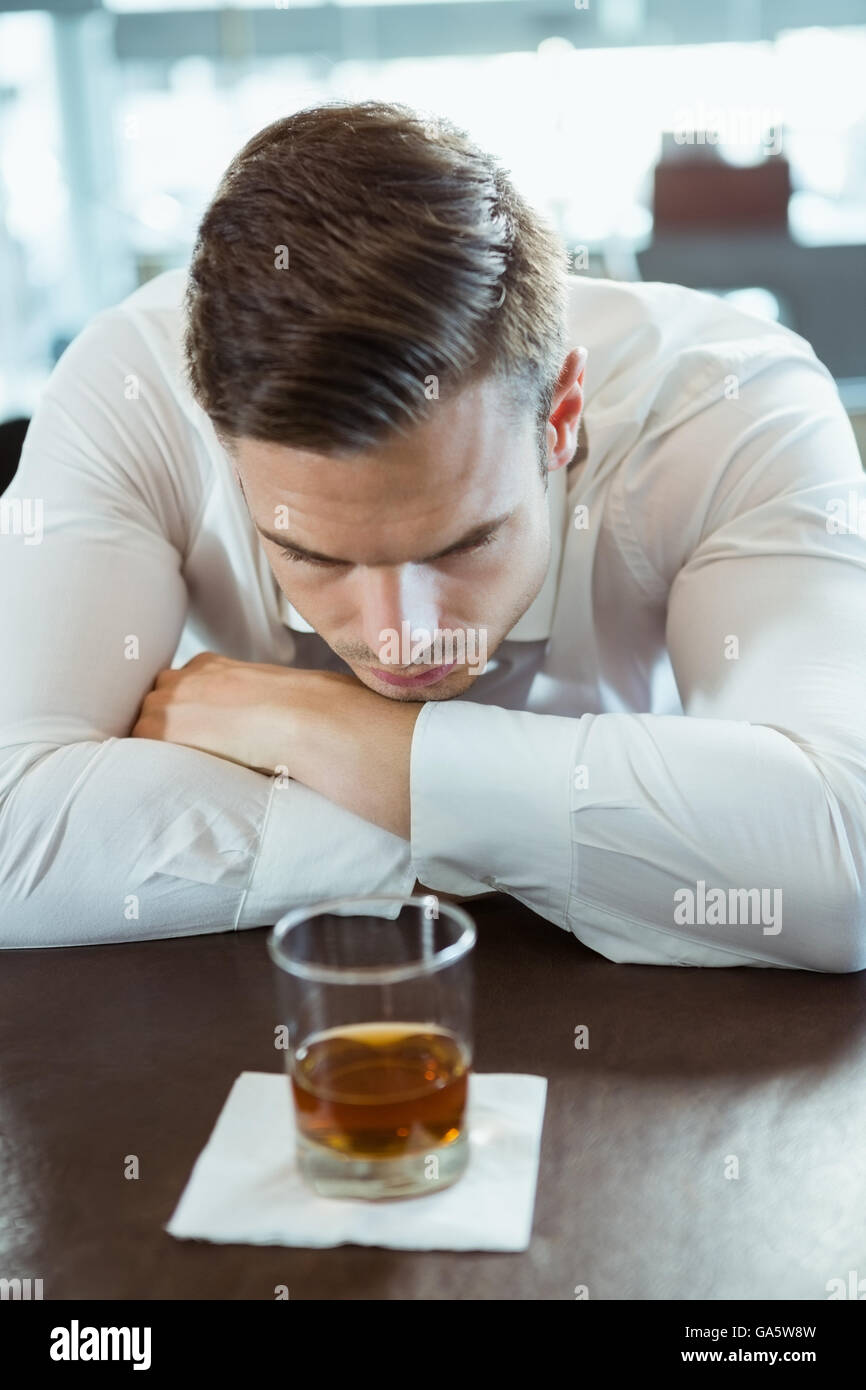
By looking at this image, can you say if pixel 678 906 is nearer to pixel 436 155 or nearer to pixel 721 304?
pixel 436 155

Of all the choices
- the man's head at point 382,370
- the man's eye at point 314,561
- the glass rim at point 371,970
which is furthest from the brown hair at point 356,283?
the glass rim at point 371,970

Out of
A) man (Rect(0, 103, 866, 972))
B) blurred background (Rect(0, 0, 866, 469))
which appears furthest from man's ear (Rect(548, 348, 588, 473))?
blurred background (Rect(0, 0, 866, 469))

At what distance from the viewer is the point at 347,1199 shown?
2.37ft

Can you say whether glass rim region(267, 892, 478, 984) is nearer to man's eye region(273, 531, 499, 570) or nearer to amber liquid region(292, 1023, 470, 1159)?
amber liquid region(292, 1023, 470, 1159)

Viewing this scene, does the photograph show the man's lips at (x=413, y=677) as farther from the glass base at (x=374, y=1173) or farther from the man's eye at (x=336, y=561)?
the glass base at (x=374, y=1173)

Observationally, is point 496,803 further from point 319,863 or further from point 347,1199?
point 347,1199

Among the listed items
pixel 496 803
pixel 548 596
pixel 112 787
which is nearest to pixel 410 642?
pixel 496 803

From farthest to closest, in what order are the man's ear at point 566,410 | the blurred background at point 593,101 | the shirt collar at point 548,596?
1. the blurred background at point 593,101
2. the shirt collar at point 548,596
3. the man's ear at point 566,410

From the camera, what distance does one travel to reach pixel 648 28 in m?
3.75

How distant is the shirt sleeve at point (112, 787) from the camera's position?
105 cm

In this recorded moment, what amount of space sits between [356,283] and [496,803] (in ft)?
1.30

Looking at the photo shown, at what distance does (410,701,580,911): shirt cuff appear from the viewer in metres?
1.01

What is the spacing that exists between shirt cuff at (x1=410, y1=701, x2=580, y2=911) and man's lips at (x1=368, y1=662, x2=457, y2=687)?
87 mm
